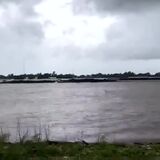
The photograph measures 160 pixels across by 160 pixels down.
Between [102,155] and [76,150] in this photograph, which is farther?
[76,150]

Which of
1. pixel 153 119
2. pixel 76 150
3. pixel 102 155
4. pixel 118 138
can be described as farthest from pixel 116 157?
pixel 153 119

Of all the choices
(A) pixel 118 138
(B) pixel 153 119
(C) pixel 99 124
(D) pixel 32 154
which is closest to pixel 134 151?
(D) pixel 32 154

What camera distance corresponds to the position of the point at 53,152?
1808 cm

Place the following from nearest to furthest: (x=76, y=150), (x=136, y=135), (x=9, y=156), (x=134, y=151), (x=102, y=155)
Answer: (x=9, y=156) < (x=102, y=155) < (x=134, y=151) < (x=76, y=150) < (x=136, y=135)

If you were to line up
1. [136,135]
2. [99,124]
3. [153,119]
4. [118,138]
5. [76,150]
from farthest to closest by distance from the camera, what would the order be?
[153,119]
[99,124]
[136,135]
[118,138]
[76,150]

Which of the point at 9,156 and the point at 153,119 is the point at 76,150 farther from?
the point at 153,119

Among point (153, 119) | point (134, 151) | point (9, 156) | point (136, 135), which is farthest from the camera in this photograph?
point (153, 119)

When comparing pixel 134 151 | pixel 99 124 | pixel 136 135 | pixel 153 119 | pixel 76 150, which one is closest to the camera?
pixel 134 151

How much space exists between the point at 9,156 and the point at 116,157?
124 inches

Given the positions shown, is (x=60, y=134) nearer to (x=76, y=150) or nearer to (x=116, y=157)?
(x=76, y=150)

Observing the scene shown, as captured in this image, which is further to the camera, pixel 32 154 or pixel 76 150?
pixel 76 150

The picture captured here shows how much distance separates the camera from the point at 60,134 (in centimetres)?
3581

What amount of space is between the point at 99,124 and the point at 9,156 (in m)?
29.0

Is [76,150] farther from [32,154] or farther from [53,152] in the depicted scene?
[32,154]
